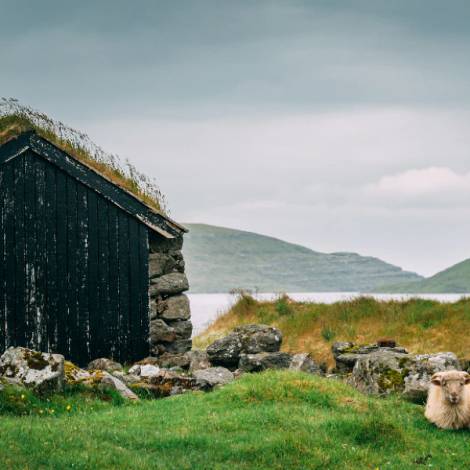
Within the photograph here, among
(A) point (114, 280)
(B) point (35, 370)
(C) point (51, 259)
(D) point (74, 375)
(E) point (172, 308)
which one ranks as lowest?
(D) point (74, 375)

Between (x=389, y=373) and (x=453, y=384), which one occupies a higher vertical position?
(x=453, y=384)

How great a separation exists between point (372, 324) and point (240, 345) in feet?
15.7

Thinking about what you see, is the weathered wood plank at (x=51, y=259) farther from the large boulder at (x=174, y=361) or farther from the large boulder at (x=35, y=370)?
the large boulder at (x=35, y=370)

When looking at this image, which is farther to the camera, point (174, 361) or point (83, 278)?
point (174, 361)

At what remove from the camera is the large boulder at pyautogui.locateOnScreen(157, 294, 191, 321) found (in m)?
15.7

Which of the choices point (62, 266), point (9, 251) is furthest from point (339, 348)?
point (9, 251)

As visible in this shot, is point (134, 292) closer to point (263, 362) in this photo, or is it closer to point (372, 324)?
point (263, 362)

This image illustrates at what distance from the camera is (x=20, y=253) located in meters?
14.2

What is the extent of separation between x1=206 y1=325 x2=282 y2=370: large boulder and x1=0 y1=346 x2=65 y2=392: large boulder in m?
6.03

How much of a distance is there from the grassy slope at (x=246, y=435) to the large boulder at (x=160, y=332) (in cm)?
511

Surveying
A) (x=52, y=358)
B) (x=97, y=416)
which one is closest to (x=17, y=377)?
(x=52, y=358)

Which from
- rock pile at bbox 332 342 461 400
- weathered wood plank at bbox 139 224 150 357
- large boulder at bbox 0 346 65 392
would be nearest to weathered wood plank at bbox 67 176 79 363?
weathered wood plank at bbox 139 224 150 357

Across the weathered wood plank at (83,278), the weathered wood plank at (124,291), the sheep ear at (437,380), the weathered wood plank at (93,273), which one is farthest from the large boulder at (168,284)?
the sheep ear at (437,380)

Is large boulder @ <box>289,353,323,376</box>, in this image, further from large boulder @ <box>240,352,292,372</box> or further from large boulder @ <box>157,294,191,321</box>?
large boulder @ <box>157,294,191,321</box>
